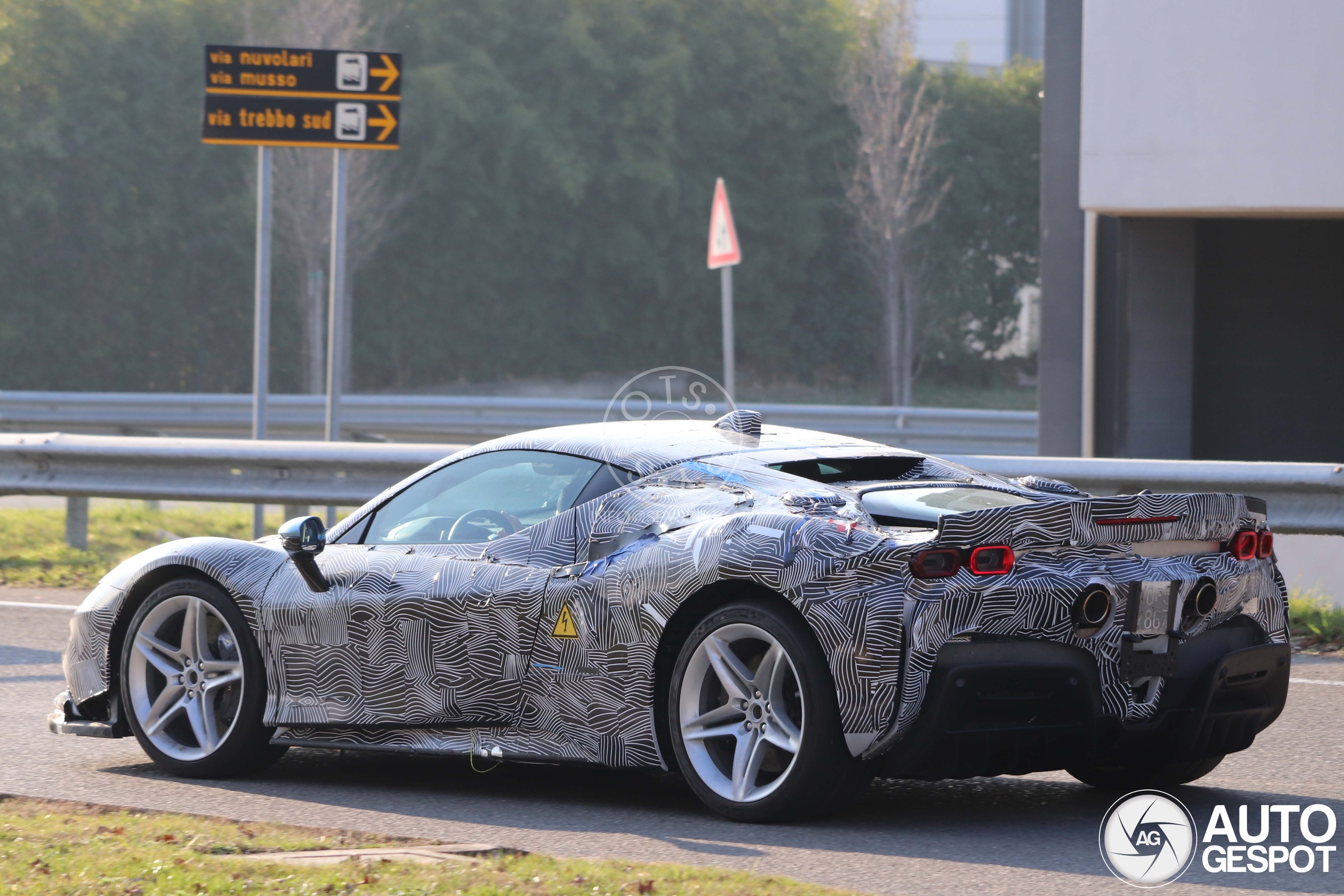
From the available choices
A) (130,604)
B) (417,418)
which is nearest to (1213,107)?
(130,604)

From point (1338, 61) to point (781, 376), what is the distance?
31.9 metres

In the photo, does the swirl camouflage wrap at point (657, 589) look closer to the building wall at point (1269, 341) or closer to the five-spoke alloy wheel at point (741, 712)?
the five-spoke alloy wheel at point (741, 712)

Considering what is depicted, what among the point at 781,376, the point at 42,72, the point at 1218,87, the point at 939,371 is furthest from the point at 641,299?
the point at 1218,87

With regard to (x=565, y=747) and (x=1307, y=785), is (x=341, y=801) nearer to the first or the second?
(x=565, y=747)

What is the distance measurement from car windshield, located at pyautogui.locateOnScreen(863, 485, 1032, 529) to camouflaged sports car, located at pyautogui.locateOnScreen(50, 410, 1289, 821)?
0.04 feet

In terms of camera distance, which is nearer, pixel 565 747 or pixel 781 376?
pixel 565 747

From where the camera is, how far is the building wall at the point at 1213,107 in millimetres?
11156

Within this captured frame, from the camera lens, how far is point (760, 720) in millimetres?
4973

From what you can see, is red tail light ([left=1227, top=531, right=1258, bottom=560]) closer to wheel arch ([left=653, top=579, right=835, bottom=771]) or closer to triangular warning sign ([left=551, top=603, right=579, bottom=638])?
wheel arch ([left=653, top=579, right=835, bottom=771])

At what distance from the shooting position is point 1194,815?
203 inches

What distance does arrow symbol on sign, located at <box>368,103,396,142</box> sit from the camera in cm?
1166

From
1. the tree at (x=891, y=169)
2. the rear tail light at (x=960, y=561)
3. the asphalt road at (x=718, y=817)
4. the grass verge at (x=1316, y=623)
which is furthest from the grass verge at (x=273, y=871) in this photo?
the tree at (x=891, y=169)

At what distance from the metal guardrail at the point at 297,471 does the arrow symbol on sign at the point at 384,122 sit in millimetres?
2163

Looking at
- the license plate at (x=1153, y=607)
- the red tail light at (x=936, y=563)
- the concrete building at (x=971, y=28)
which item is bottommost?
the license plate at (x=1153, y=607)
